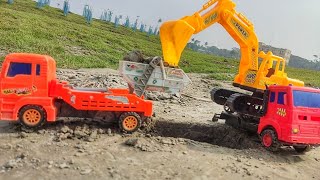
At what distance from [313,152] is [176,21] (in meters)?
5.74

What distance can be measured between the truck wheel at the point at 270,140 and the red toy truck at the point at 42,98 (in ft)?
11.8

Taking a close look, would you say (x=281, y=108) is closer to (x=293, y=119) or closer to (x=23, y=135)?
(x=293, y=119)

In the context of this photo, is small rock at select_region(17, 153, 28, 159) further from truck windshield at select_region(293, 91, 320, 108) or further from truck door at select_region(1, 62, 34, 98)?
truck windshield at select_region(293, 91, 320, 108)

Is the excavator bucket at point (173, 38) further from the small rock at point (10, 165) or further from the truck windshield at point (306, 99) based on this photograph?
the small rock at point (10, 165)

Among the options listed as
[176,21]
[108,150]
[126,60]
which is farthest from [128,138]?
[176,21]

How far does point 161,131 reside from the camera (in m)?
13.4

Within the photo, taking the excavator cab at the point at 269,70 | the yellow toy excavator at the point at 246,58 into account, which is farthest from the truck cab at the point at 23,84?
the excavator cab at the point at 269,70

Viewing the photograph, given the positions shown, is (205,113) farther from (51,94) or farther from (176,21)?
(51,94)

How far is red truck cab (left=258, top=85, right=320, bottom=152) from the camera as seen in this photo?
11.0 m

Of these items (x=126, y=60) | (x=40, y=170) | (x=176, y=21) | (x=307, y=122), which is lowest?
(x=40, y=170)

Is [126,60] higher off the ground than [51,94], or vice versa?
[126,60]

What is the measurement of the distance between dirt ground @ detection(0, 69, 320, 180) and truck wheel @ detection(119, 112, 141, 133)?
0.27 metres

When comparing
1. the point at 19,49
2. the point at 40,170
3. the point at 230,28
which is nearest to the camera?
the point at 40,170

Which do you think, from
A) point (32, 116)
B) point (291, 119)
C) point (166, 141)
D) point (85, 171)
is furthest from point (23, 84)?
point (291, 119)
